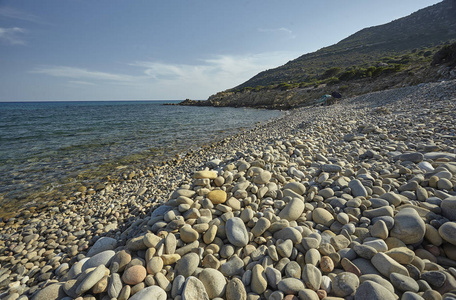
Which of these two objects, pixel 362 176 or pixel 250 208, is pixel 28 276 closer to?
pixel 250 208

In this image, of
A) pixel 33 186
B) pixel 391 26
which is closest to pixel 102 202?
pixel 33 186

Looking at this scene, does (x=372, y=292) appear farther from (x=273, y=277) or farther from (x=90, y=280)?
(x=90, y=280)

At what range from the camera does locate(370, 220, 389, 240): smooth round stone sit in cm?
207

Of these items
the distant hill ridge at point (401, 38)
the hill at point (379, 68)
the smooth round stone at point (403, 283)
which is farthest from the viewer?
the distant hill ridge at point (401, 38)

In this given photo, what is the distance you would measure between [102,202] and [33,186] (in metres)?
A: 3.34

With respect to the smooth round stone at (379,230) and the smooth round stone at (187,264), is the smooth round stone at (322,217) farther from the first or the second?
the smooth round stone at (187,264)

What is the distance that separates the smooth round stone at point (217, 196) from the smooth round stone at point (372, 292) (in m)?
1.82

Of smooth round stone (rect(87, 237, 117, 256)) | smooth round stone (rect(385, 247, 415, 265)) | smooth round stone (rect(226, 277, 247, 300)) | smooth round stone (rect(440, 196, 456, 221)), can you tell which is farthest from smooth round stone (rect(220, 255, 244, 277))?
smooth round stone (rect(440, 196, 456, 221))

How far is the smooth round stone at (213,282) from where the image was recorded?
176 centimetres

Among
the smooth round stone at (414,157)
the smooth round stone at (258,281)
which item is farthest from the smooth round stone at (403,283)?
the smooth round stone at (414,157)

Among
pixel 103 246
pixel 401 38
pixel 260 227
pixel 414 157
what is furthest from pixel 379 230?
pixel 401 38

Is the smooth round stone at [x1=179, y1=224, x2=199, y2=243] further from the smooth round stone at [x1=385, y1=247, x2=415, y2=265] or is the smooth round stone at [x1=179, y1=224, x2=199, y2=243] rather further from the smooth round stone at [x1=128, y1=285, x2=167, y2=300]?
the smooth round stone at [x1=385, y1=247, x2=415, y2=265]

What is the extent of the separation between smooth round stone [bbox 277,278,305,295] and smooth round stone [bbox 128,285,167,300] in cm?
103

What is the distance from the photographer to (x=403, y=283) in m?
1.54
